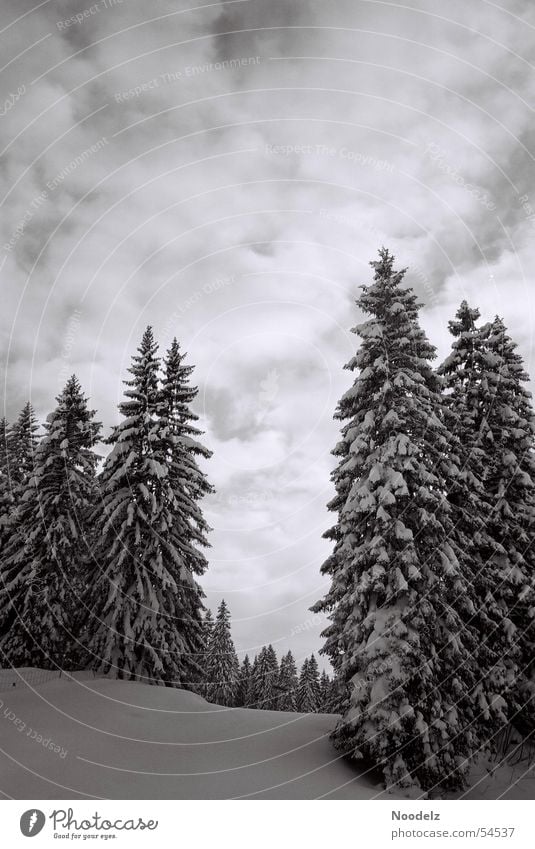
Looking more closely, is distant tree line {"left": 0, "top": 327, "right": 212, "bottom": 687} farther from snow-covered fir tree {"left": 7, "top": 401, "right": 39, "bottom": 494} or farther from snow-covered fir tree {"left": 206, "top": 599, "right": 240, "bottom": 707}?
snow-covered fir tree {"left": 206, "top": 599, "right": 240, "bottom": 707}

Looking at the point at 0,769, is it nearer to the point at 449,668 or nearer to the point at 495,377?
the point at 449,668

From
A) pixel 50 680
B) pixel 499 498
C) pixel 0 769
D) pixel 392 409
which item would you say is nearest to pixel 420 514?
pixel 392 409

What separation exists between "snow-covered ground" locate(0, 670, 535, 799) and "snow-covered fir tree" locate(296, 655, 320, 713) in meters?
45.4

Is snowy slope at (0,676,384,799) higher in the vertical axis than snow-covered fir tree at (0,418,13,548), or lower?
lower

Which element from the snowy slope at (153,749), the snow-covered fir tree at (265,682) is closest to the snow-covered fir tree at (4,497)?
the snowy slope at (153,749)

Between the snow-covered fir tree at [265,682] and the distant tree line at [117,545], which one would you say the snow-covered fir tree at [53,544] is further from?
the snow-covered fir tree at [265,682]

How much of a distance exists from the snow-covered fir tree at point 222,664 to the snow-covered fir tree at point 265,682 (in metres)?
3.88

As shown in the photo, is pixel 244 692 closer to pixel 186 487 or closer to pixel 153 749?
pixel 186 487

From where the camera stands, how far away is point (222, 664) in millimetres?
46469

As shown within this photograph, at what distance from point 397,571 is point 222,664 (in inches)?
1577

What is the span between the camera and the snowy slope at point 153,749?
9.82 metres

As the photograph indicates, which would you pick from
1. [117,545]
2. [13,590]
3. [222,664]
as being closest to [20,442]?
[13,590]

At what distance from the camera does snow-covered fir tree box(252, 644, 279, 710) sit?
5319 cm

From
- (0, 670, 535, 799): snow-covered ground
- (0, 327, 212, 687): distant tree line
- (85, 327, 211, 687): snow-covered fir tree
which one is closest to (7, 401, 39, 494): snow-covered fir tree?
(0, 327, 212, 687): distant tree line
